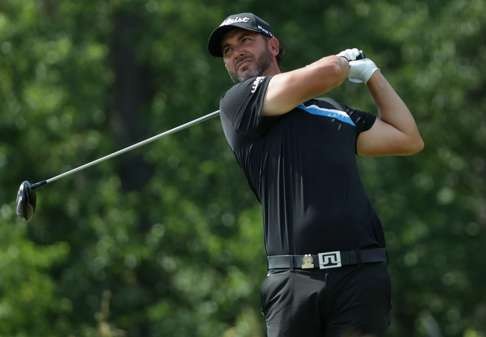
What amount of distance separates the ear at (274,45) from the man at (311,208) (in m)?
0.35

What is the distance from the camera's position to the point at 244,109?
18.6ft

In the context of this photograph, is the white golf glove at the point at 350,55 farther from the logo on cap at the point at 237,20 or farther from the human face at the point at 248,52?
the logo on cap at the point at 237,20

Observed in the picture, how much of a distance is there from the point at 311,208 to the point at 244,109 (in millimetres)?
530

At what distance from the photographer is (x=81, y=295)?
20.2m

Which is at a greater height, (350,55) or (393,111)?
(350,55)

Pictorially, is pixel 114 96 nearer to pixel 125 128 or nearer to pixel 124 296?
pixel 125 128

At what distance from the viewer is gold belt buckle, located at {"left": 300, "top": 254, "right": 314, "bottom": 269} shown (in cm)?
543

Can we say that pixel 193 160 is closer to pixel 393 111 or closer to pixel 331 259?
pixel 393 111

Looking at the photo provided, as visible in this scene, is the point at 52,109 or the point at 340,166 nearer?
the point at 340,166

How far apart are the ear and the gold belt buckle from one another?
3.41 feet

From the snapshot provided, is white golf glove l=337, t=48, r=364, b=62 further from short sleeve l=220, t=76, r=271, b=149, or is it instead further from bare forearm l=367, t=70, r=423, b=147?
short sleeve l=220, t=76, r=271, b=149

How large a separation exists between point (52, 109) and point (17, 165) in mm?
980

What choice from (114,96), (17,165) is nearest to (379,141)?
(17,165)

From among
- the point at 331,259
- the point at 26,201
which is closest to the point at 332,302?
the point at 331,259
